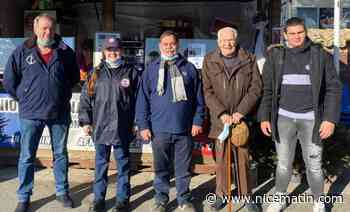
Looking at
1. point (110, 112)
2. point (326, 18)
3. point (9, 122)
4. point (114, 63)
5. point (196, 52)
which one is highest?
point (326, 18)

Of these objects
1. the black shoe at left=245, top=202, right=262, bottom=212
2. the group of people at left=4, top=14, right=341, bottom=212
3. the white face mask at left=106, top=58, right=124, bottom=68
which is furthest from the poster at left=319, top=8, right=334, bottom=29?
the white face mask at left=106, top=58, right=124, bottom=68

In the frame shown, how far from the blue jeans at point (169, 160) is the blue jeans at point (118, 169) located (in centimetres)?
26

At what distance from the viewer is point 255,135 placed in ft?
19.5

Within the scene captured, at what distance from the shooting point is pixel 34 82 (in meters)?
4.94

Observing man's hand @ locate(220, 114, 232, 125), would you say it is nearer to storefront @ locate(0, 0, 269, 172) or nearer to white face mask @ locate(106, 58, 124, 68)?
white face mask @ locate(106, 58, 124, 68)

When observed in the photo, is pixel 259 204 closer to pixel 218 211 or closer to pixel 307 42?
pixel 218 211

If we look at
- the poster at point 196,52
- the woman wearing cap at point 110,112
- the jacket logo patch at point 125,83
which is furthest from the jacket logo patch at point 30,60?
the poster at point 196,52

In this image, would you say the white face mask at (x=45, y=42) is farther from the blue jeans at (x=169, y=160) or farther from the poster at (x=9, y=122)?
the poster at (x=9, y=122)

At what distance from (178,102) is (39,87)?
1208 millimetres

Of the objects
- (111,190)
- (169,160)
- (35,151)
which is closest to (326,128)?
(169,160)

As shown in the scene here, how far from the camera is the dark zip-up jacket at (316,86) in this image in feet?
15.1

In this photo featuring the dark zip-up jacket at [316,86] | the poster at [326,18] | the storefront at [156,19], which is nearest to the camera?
the dark zip-up jacket at [316,86]

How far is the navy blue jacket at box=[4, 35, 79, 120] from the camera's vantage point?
4.94 metres

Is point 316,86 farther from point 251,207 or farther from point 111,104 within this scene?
point 111,104
